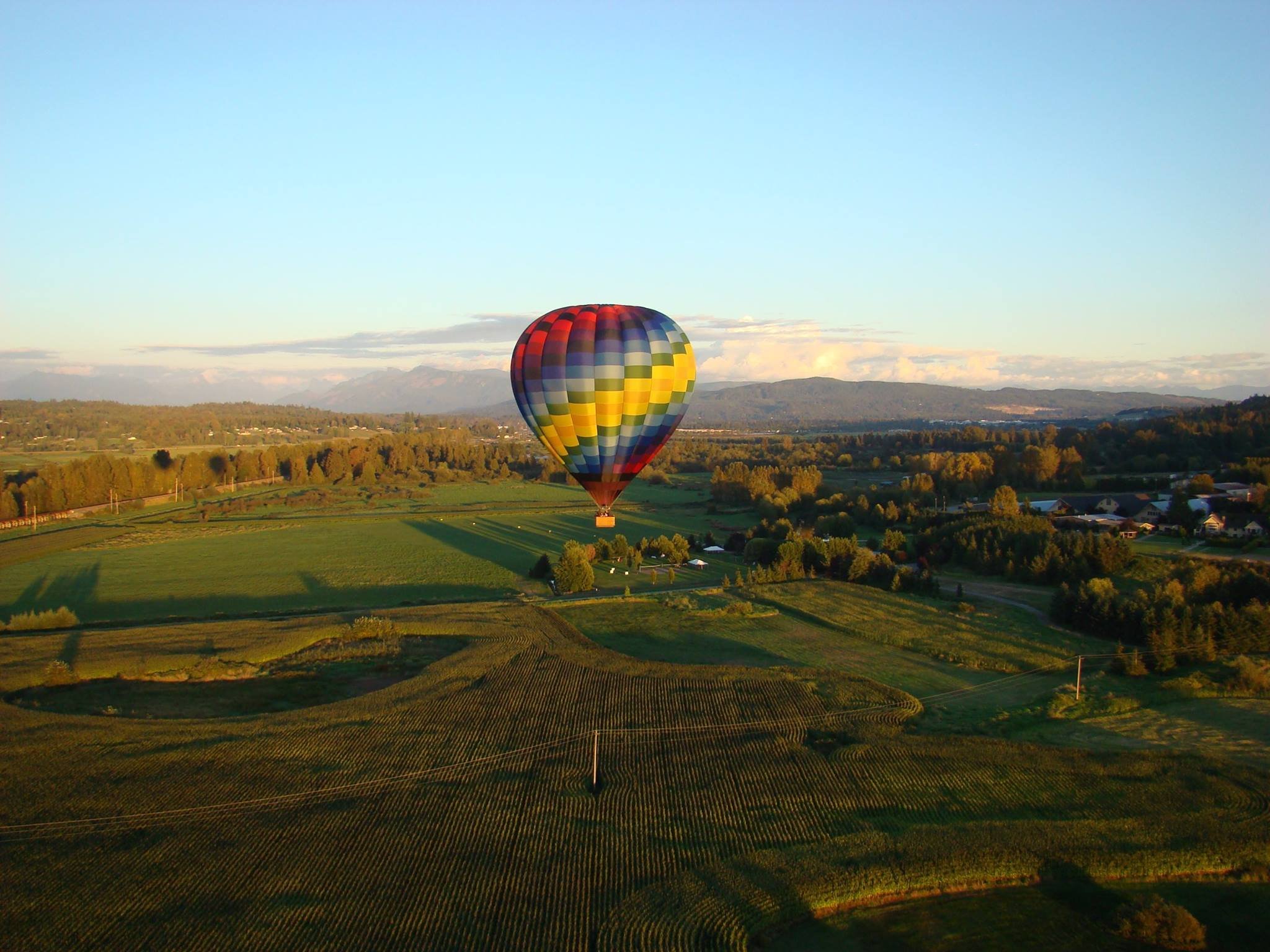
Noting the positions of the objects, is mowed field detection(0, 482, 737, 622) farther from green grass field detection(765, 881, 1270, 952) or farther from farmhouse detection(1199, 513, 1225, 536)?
green grass field detection(765, 881, 1270, 952)

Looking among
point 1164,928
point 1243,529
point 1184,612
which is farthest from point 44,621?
point 1243,529

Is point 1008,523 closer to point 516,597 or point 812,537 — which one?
point 812,537

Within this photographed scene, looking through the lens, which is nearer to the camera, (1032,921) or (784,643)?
(1032,921)

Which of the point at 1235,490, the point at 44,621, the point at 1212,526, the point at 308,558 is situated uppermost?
the point at 1235,490

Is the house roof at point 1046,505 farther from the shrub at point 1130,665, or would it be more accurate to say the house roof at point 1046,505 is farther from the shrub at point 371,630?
the shrub at point 371,630

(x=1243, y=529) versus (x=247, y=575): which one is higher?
(x=1243, y=529)

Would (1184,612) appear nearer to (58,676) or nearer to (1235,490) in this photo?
(1235,490)

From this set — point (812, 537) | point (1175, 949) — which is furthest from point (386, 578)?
point (1175, 949)

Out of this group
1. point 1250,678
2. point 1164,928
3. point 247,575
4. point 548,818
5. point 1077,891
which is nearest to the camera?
point 1164,928
